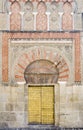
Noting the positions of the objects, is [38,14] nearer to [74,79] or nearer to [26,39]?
[26,39]

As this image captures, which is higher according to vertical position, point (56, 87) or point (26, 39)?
point (26, 39)

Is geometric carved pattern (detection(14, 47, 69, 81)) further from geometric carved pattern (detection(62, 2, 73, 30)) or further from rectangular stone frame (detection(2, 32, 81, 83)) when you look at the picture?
geometric carved pattern (detection(62, 2, 73, 30))

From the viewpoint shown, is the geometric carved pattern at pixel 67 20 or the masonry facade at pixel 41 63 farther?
the geometric carved pattern at pixel 67 20

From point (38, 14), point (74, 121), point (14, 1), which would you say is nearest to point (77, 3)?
point (38, 14)

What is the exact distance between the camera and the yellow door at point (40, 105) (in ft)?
32.6

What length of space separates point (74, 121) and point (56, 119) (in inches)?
19.0

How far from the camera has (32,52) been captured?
9.89 meters

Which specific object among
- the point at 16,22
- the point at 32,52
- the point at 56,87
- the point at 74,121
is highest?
the point at 16,22

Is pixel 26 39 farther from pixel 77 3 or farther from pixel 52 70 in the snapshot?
pixel 77 3

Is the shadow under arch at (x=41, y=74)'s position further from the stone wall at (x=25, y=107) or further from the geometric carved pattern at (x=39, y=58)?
the stone wall at (x=25, y=107)

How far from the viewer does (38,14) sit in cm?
1001

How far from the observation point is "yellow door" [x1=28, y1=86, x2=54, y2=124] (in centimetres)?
994

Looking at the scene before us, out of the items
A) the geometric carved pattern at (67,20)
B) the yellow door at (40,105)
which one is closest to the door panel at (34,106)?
the yellow door at (40,105)

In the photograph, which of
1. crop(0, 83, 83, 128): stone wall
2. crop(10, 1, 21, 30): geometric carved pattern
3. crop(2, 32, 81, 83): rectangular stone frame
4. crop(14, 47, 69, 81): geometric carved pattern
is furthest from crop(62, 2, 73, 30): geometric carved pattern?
crop(0, 83, 83, 128): stone wall
